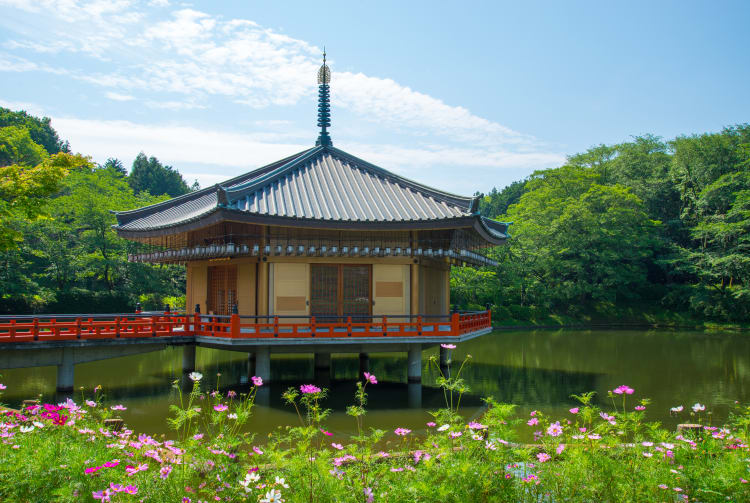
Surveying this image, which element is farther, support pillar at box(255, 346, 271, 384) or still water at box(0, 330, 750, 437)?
support pillar at box(255, 346, 271, 384)

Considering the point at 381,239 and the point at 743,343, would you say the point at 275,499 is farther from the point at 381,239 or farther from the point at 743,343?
the point at 743,343

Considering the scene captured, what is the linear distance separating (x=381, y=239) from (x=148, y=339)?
782 centimetres

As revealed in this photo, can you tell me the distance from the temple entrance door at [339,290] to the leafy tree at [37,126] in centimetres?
5289

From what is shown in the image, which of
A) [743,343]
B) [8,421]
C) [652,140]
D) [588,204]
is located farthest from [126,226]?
[652,140]

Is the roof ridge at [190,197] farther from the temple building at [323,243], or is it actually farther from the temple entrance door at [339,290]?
the temple entrance door at [339,290]

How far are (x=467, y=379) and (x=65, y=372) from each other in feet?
40.9

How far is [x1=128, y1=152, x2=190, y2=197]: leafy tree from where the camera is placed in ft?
226

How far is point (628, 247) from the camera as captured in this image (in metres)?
47.3

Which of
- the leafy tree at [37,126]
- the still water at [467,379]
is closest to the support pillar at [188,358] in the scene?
the still water at [467,379]

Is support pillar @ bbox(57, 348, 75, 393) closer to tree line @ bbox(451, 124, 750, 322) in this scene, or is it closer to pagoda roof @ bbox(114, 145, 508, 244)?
pagoda roof @ bbox(114, 145, 508, 244)

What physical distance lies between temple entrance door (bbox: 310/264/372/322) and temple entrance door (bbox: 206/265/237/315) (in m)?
3.15

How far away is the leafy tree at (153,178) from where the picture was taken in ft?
226

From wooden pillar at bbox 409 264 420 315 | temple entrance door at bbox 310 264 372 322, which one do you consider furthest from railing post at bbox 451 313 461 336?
temple entrance door at bbox 310 264 372 322

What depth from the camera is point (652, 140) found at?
56.5 meters
